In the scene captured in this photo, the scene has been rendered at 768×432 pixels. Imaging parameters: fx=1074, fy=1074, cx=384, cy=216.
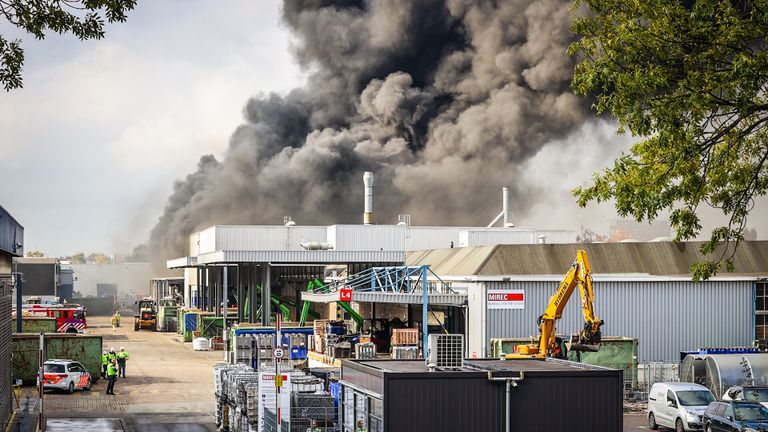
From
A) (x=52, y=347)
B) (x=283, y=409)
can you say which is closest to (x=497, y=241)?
(x=52, y=347)

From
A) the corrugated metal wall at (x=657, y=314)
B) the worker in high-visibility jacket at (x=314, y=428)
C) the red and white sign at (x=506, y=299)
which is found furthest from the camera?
the corrugated metal wall at (x=657, y=314)

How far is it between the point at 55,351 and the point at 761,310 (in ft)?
107

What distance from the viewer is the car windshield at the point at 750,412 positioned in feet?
98.7

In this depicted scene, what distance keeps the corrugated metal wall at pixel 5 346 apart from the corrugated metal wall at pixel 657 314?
20.8 meters

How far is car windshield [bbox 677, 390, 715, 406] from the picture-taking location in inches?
1342

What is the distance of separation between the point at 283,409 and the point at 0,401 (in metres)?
7.90

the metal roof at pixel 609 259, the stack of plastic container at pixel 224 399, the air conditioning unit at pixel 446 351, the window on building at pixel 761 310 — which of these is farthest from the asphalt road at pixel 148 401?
the window on building at pixel 761 310

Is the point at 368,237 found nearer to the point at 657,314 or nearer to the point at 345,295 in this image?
the point at 345,295

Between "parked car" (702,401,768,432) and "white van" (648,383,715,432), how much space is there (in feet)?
5.50

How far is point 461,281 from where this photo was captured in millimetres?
49406

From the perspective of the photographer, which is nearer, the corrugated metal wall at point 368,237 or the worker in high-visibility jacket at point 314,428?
the worker in high-visibility jacket at point 314,428

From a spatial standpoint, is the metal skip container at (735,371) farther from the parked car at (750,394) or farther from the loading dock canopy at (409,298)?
the loading dock canopy at (409,298)

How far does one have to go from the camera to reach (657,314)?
48.5 m

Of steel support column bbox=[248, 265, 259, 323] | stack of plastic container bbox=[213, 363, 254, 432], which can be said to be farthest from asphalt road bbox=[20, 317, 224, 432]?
steel support column bbox=[248, 265, 259, 323]
